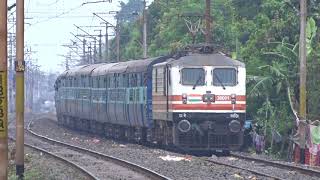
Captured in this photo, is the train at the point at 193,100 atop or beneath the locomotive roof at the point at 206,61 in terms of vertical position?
beneath

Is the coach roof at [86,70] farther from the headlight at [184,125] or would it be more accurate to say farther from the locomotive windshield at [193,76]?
the headlight at [184,125]

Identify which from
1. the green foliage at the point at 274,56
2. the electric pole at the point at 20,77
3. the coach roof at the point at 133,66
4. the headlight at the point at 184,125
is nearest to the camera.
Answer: the electric pole at the point at 20,77

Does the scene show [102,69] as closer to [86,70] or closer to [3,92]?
[86,70]

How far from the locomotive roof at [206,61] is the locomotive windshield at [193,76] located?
0.19 meters

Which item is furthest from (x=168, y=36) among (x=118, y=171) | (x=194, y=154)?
(x=118, y=171)

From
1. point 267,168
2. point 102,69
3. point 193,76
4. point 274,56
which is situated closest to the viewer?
point 267,168

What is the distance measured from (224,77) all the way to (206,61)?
2.49ft

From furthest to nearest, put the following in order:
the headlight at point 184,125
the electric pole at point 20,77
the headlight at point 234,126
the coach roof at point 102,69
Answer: the coach roof at point 102,69
the headlight at point 234,126
the headlight at point 184,125
the electric pole at point 20,77

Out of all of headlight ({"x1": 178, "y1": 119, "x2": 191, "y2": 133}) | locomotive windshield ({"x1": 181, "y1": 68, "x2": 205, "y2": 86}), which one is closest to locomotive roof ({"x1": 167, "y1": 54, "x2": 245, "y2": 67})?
locomotive windshield ({"x1": 181, "y1": 68, "x2": 205, "y2": 86})

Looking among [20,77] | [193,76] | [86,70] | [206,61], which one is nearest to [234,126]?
[193,76]

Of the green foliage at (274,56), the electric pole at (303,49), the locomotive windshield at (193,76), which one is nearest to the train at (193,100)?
the locomotive windshield at (193,76)

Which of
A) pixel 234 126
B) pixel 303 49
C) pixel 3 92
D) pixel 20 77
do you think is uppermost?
pixel 303 49

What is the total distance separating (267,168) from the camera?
20.7m

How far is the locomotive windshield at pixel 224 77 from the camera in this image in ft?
83.7
